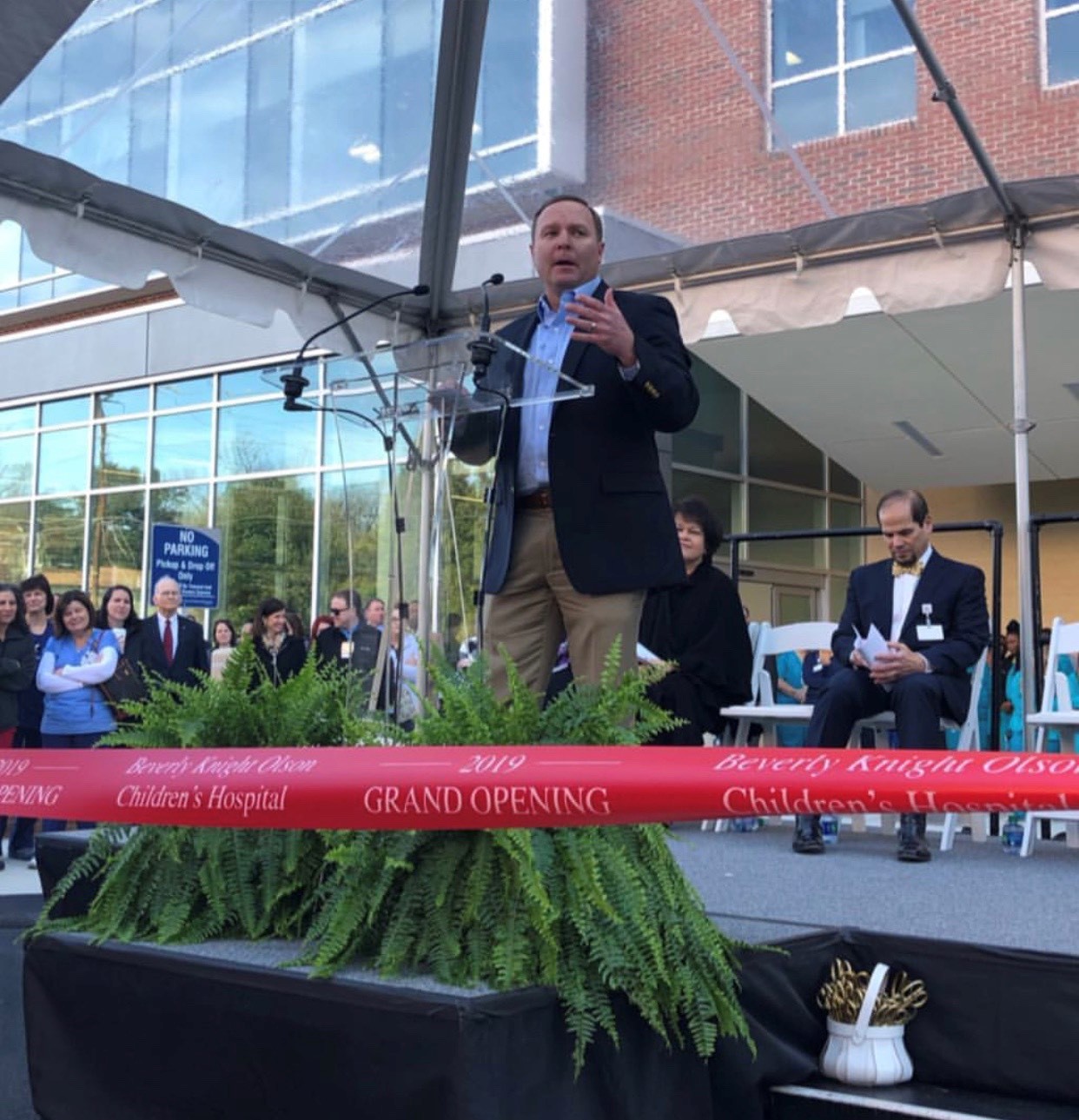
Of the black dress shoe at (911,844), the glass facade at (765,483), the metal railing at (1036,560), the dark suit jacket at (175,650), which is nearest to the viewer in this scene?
the black dress shoe at (911,844)

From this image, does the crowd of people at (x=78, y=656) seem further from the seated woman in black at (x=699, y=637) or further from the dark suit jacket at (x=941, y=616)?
the dark suit jacket at (x=941, y=616)

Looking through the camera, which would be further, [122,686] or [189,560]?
[189,560]

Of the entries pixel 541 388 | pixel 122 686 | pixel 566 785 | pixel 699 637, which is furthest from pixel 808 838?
pixel 122 686

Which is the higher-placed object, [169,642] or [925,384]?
[925,384]

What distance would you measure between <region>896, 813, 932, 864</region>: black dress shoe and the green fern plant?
6.37ft

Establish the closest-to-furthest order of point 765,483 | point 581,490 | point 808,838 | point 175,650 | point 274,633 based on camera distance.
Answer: point 581,490
point 808,838
point 175,650
point 274,633
point 765,483

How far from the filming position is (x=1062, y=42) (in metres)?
8.91

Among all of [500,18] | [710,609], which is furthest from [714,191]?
[710,609]

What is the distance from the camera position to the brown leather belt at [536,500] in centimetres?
298

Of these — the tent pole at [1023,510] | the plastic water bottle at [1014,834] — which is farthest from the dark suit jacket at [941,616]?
the tent pole at [1023,510]

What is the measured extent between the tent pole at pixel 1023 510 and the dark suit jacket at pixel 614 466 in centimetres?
306

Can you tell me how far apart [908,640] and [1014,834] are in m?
0.77

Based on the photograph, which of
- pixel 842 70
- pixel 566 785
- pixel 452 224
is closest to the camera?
pixel 566 785

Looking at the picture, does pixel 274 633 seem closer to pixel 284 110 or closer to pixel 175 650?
pixel 175 650
